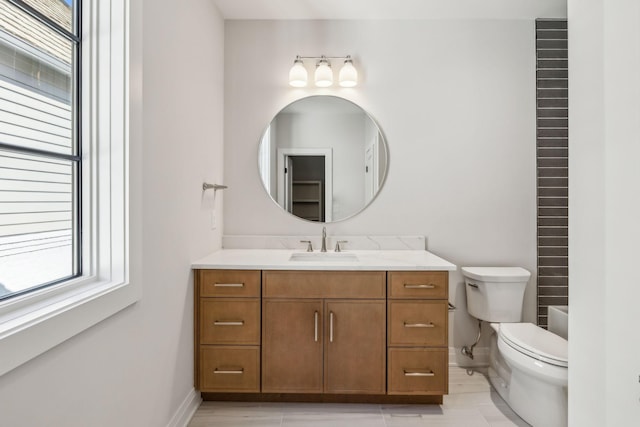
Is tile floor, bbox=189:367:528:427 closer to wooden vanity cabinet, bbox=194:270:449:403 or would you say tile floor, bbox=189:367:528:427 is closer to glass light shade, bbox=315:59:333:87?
wooden vanity cabinet, bbox=194:270:449:403

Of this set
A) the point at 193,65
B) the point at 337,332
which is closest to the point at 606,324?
the point at 337,332

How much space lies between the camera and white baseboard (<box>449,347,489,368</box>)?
2.62 m

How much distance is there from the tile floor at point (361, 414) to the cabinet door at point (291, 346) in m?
0.13

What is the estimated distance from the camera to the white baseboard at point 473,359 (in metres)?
2.62

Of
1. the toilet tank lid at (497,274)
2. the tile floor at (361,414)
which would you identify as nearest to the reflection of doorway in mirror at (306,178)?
the toilet tank lid at (497,274)

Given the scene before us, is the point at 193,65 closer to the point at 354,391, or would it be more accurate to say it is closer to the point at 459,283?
the point at 354,391

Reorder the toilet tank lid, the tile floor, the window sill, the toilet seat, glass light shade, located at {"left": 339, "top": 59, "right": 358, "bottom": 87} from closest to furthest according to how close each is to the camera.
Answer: the window sill < the toilet seat < the tile floor < the toilet tank lid < glass light shade, located at {"left": 339, "top": 59, "right": 358, "bottom": 87}

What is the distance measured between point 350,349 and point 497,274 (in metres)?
1.10

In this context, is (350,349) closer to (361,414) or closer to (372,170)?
(361,414)

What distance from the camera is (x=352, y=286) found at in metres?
2.05

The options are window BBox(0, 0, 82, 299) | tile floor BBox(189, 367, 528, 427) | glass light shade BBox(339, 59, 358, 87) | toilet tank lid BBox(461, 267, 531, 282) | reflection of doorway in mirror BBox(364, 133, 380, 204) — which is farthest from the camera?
reflection of doorway in mirror BBox(364, 133, 380, 204)

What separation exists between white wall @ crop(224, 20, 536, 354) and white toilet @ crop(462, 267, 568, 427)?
0.22m

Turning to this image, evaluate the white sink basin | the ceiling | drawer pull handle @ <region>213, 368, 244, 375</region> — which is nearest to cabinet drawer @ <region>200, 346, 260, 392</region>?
drawer pull handle @ <region>213, 368, 244, 375</region>

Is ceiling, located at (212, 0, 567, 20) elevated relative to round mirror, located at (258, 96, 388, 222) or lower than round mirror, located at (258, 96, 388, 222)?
elevated
